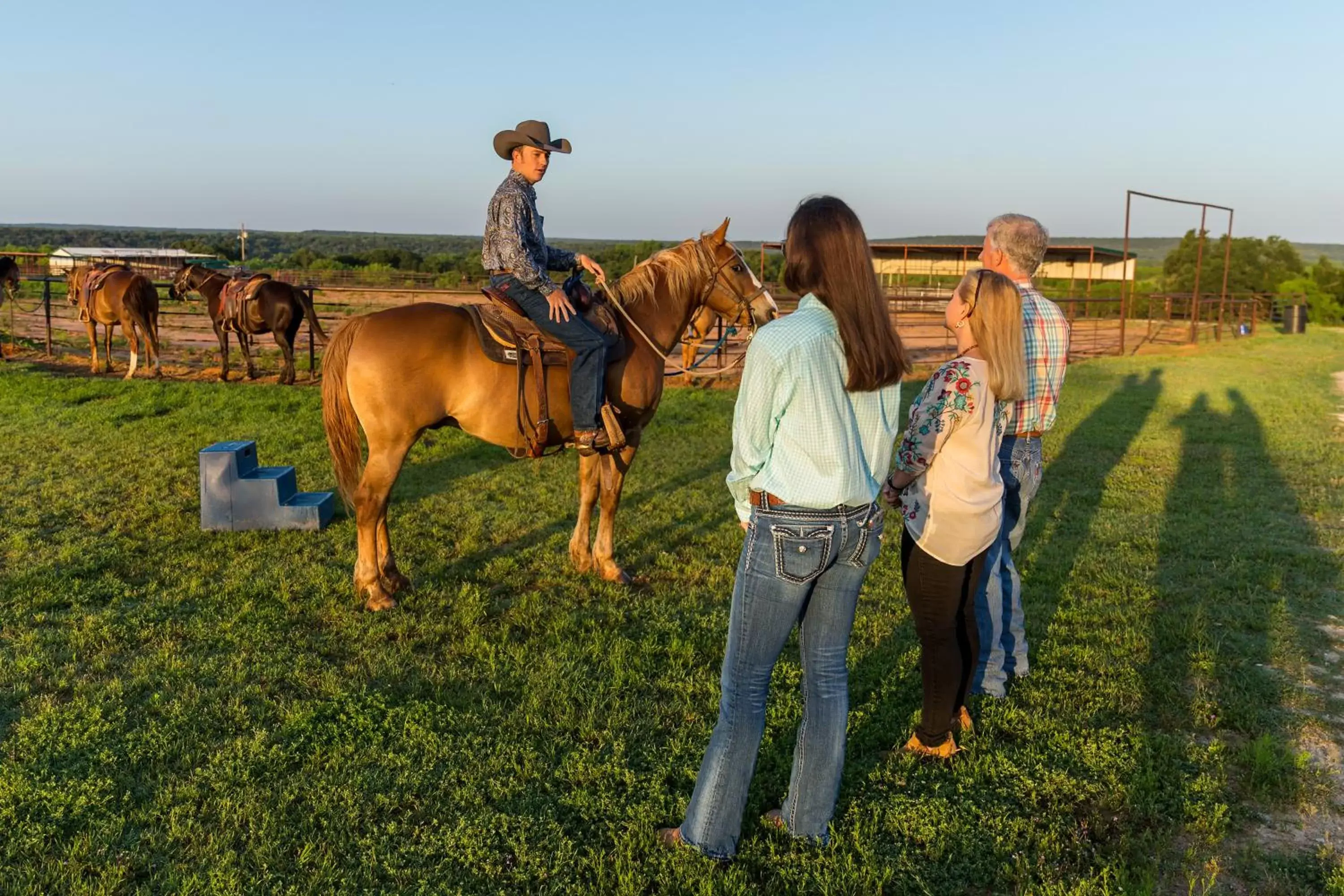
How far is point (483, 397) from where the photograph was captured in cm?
526

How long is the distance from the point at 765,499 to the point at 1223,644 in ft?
11.8

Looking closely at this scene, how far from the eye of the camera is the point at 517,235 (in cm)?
486

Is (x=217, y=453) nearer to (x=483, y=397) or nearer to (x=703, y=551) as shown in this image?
(x=483, y=397)

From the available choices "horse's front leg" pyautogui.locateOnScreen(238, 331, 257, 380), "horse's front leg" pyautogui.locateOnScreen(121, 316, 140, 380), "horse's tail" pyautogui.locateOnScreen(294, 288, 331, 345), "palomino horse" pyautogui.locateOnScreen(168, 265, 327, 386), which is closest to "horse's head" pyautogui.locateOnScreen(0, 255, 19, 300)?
"horse's front leg" pyautogui.locateOnScreen(121, 316, 140, 380)

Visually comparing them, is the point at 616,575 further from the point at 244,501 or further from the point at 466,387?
the point at 244,501

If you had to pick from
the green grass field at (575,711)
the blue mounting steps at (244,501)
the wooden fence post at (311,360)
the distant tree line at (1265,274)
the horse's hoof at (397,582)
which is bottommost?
the green grass field at (575,711)

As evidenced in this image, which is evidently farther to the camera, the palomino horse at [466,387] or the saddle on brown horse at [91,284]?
the saddle on brown horse at [91,284]

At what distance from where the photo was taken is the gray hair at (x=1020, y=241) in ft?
12.2

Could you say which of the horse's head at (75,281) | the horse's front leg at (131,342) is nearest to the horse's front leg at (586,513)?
the horse's front leg at (131,342)

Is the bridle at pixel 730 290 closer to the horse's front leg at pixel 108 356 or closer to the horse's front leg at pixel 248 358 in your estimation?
the horse's front leg at pixel 248 358

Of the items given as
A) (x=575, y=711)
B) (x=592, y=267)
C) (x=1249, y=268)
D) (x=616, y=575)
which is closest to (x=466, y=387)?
(x=592, y=267)

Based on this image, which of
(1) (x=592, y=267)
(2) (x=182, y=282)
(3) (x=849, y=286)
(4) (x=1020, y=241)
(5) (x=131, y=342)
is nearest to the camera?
(3) (x=849, y=286)

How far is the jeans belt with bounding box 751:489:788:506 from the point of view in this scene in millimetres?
2475

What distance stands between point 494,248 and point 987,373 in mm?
3059
